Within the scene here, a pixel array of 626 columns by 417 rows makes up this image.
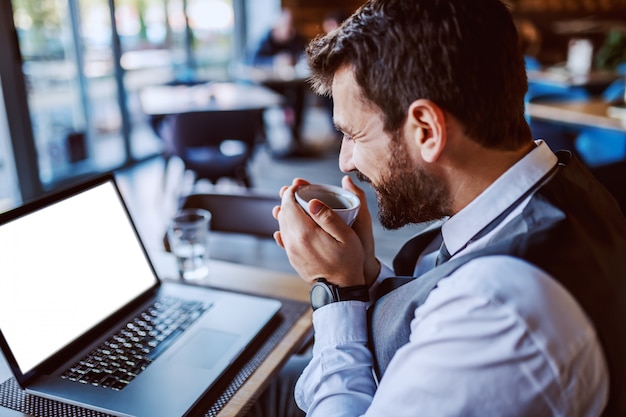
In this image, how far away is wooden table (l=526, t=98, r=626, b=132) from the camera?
2.99 m

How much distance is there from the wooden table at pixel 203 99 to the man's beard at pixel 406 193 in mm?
3033

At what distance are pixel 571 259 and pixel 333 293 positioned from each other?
1.26 ft

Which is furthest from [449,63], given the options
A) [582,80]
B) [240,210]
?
[582,80]

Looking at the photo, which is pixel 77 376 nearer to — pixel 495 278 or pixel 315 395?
pixel 315 395

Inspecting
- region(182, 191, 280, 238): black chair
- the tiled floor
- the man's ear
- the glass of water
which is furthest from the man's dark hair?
the tiled floor

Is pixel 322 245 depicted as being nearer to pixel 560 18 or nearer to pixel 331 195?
pixel 331 195

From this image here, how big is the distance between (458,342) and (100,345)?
2.24 feet

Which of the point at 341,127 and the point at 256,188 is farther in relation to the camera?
the point at 256,188

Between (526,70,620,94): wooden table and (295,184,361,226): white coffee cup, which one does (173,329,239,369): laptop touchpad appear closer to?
(295,184,361,226): white coffee cup

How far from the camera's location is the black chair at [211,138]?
148 inches

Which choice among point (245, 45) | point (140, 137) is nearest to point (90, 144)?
point (140, 137)

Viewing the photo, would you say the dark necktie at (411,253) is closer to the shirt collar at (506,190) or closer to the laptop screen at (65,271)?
the shirt collar at (506,190)

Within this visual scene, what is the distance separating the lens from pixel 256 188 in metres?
4.79

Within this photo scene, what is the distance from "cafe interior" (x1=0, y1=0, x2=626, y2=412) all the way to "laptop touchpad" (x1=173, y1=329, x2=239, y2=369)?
0.79m
